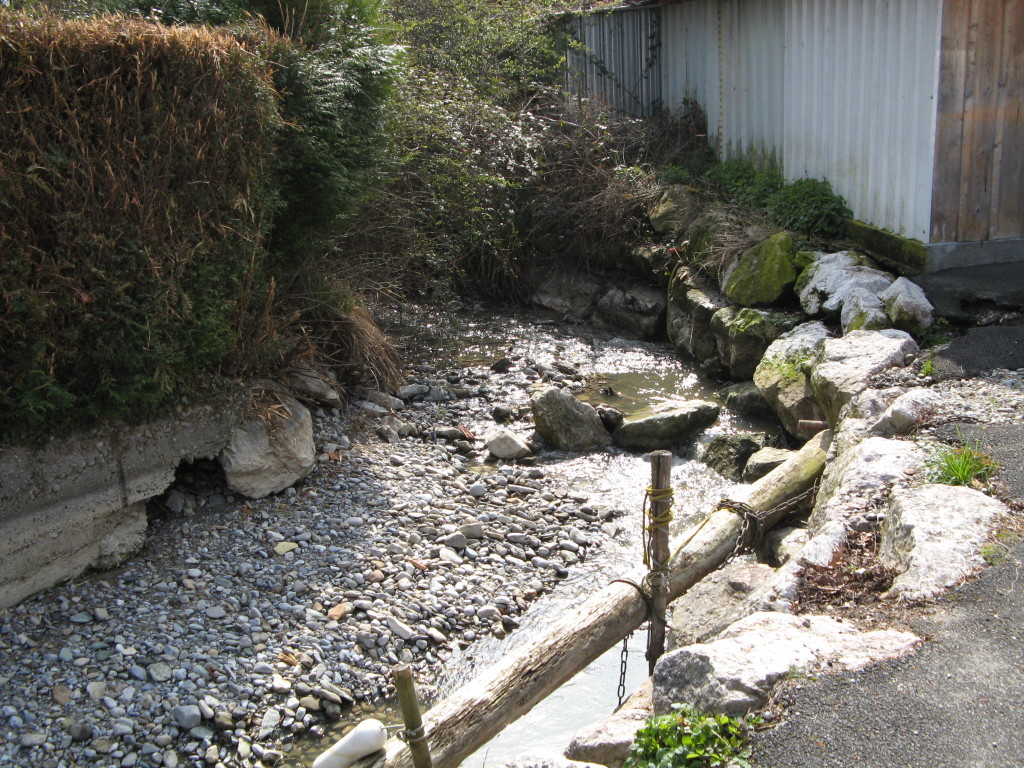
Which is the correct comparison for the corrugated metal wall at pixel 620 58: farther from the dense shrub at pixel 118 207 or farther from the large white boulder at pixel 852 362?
the dense shrub at pixel 118 207

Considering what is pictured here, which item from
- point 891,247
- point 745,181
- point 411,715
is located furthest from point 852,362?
point 745,181

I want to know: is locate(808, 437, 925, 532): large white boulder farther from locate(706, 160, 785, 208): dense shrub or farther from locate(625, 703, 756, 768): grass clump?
locate(706, 160, 785, 208): dense shrub

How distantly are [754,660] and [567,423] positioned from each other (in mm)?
5272

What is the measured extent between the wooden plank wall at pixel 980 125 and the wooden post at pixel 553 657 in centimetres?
438

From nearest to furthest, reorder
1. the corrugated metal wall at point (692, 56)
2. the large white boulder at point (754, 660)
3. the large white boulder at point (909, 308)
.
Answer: the large white boulder at point (754, 660), the large white boulder at point (909, 308), the corrugated metal wall at point (692, 56)

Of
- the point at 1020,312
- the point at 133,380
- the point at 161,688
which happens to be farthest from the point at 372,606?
the point at 1020,312

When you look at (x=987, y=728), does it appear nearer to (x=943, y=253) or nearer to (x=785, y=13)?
(x=943, y=253)

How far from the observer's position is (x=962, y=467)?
17.6ft

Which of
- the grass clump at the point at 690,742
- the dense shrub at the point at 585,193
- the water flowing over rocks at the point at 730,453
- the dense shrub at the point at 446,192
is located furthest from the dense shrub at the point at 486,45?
the grass clump at the point at 690,742

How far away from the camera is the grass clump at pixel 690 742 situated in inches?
140

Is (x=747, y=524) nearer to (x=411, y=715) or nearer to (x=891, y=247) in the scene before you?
(x=411, y=715)

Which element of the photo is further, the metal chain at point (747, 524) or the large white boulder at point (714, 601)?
the metal chain at point (747, 524)

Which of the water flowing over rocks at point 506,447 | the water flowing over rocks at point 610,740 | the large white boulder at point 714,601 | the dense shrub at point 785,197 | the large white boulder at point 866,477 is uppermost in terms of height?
the dense shrub at point 785,197

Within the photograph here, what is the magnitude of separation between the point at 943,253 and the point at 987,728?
651cm
